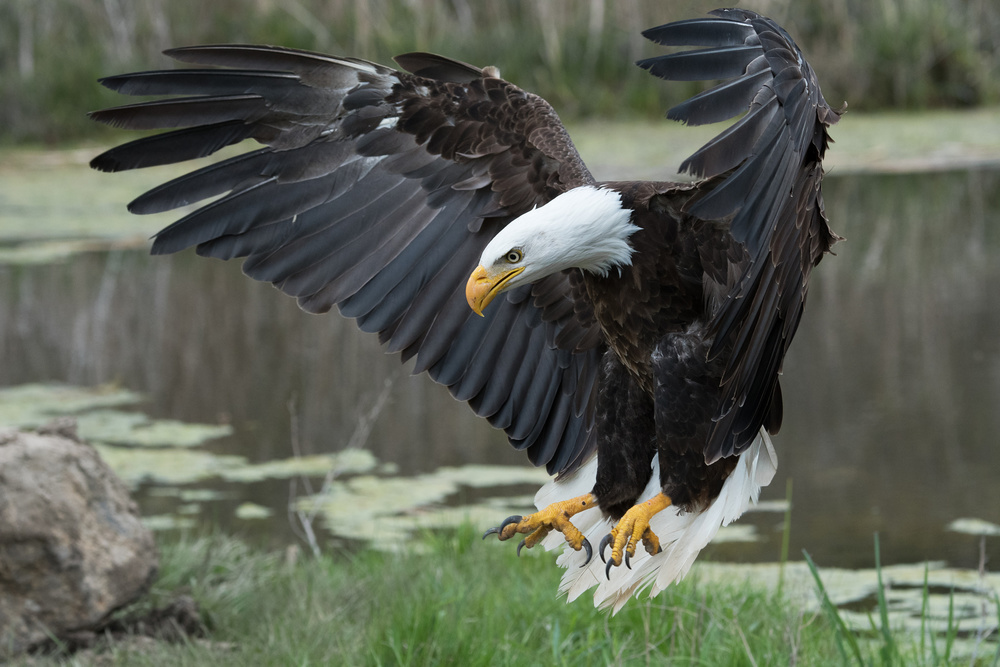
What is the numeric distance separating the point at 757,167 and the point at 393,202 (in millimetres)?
1303

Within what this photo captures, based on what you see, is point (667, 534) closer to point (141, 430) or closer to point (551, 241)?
point (551, 241)

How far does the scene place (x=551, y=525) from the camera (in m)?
2.65

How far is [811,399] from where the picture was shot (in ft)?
17.1

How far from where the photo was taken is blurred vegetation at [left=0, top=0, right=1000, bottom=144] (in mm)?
11281

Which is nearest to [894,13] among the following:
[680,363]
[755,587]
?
[755,587]

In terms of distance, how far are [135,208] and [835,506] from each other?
2.60 meters

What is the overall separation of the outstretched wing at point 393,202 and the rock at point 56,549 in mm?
795

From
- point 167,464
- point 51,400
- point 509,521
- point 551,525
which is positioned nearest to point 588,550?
point 551,525

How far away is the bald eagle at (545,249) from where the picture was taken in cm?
212

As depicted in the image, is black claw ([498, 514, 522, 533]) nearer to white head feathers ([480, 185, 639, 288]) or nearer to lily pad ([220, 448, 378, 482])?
white head feathers ([480, 185, 639, 288])

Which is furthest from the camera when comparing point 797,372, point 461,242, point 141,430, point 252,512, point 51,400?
point 797,372

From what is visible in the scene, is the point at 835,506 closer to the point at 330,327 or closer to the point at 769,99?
the point at 769,99

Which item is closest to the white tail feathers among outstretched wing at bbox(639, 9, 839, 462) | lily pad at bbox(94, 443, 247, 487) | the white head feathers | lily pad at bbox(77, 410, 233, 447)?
outstretched wing at bbox(639, 9, 839, 462)

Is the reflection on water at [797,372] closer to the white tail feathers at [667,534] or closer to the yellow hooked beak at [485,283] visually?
the white tail feathers at [667,534]
